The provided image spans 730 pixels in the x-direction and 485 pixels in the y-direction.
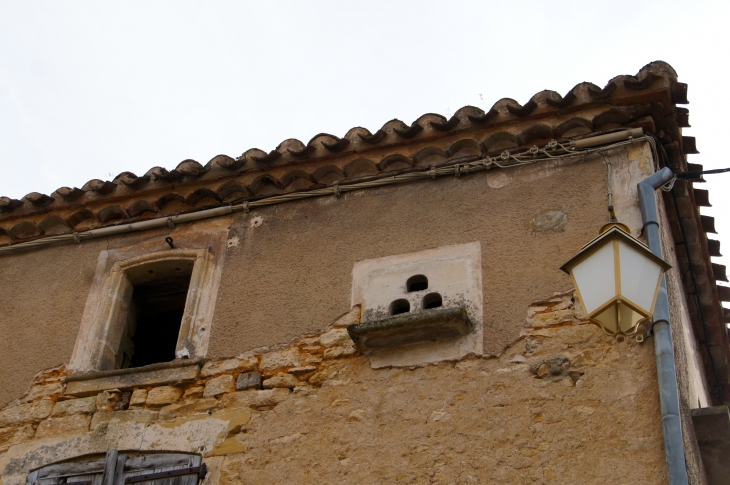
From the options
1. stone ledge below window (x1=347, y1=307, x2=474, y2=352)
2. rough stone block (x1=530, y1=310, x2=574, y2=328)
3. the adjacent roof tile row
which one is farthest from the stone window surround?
rough stone block (x1=530, y1=310, x2=574, y2=328)

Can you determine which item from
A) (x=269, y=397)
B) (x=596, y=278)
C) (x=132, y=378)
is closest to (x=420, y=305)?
(x=269, y=397)

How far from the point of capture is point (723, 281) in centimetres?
796

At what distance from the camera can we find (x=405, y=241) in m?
6.87

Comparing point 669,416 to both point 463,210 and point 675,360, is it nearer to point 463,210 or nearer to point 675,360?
point 675,360

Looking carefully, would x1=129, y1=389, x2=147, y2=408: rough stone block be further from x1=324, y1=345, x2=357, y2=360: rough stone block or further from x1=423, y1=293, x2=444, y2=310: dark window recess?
x1=423, y1=293, x2=444, y2=310: dark window recess

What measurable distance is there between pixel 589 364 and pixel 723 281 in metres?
2.81

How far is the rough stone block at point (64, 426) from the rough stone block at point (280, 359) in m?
1.26

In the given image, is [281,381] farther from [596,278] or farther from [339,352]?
[596,278]

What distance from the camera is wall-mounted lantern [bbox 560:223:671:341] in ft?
14.6

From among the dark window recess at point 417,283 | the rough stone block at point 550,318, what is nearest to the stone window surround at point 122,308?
the dark window recess at point 417,283

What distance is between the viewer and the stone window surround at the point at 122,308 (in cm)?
695

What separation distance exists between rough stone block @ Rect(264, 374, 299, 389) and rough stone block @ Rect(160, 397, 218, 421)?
373 millimetres

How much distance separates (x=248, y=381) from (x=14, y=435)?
1.71 meters

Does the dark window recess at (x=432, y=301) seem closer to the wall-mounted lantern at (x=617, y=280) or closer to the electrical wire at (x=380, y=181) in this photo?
the electrical wire at (x=380, y=181)
